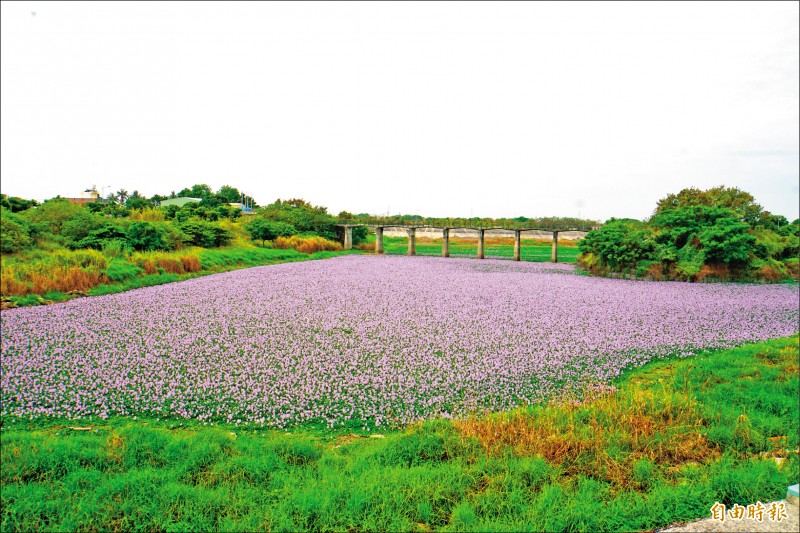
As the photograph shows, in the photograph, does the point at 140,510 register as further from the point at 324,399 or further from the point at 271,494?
the point at 324,399

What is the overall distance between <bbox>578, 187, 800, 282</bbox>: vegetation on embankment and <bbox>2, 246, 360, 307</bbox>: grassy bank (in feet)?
69.9

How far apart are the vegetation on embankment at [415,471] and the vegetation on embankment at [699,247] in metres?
19.5

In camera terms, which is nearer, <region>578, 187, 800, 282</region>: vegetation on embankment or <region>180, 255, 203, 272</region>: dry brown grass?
<region>180, 255, 203, 272</region>: dry brown grass

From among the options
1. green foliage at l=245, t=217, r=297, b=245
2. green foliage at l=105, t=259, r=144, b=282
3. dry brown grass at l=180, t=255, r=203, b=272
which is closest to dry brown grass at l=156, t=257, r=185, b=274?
dry brown grass at l=180, t=255, r=203, b=272

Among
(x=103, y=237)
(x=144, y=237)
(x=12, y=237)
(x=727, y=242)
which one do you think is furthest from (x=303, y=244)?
(x=727, y=242)

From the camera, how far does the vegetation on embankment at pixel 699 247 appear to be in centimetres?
2203

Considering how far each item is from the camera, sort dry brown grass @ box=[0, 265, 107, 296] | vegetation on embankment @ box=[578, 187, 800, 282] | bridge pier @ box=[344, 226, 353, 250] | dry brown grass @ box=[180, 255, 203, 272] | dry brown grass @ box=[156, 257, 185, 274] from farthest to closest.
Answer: bridge pier @ box=[344, 226, 353, 250], vegetation on embankment @ box=[578, 187, 800, 282], dry brown grass @ box=[180, 255, 203, 272], dry brown grass @ box=[156, 257, 185, 274], dry brown grass @ box=[0, 265, 107, 296]

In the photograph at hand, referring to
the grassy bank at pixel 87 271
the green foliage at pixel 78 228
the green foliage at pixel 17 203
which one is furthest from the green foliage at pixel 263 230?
the green foliage at pixel 78 228

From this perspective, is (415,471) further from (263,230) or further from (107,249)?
(263,230)

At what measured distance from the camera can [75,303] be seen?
10.1 meters

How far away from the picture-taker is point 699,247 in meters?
23.4

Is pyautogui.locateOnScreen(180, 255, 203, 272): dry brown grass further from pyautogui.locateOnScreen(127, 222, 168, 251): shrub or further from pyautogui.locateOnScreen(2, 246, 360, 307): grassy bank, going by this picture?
pyautogui.locateOnScreen(127, 222, 168, 251): shrub

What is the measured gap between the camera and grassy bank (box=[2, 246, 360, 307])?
9.84 metres

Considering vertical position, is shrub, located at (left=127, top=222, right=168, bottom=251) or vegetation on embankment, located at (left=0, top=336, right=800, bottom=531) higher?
shrub, located at (left=127, top=222, right=168, bottom=251)
